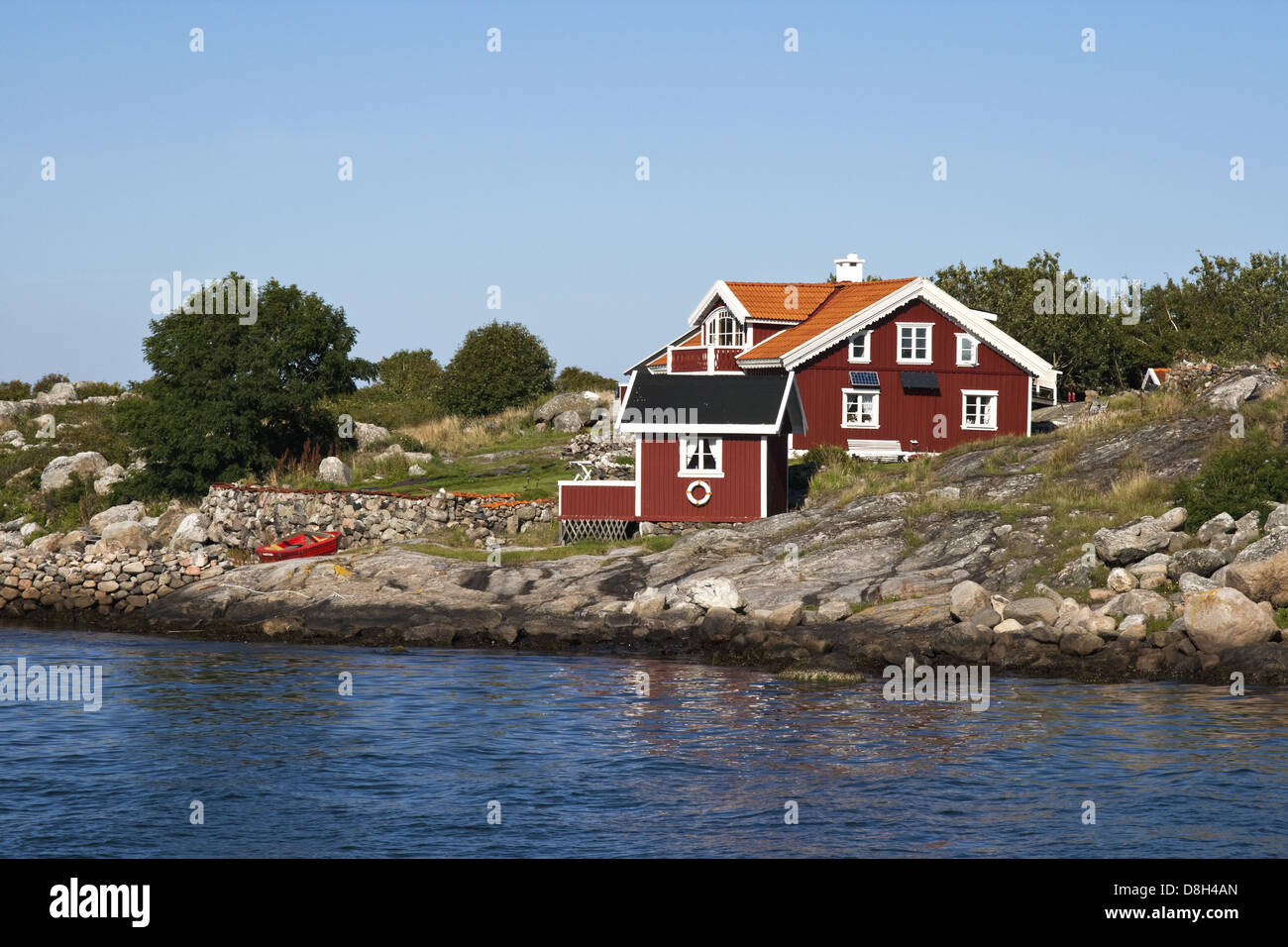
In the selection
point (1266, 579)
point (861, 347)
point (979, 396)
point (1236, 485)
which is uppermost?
point (861, 347)

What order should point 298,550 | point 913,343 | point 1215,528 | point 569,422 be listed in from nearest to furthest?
point 1215,528, point 298,550, point 913,343, point 569,422

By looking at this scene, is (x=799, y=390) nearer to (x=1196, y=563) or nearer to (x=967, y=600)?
(x=967, y=600)

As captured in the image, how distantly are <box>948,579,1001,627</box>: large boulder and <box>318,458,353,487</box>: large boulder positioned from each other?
26434 millimetres

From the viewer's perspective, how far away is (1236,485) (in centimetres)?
3291

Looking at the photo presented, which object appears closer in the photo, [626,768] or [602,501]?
[626,768]

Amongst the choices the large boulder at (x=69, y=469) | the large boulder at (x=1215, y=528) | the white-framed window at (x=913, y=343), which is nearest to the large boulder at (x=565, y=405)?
the white-framed window at (x=913, y=343)

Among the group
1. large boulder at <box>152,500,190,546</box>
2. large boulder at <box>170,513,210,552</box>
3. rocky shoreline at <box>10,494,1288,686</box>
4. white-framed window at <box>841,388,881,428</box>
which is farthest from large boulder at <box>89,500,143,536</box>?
white-framed window at <box>841,388,881,428</box>

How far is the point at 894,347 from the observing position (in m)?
49.7

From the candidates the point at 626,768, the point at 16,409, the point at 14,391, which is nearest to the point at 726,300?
the point at 626,768

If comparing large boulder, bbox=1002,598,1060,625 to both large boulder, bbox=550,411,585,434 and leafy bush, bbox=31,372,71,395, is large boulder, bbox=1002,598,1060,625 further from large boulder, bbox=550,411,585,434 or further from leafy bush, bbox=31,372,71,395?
leafy bush, bbox=31,372,71,395

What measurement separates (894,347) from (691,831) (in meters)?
34.6

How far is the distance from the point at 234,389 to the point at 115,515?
6.32 meters

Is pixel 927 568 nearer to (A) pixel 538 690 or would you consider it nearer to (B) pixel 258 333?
(A) pixel 538 690
